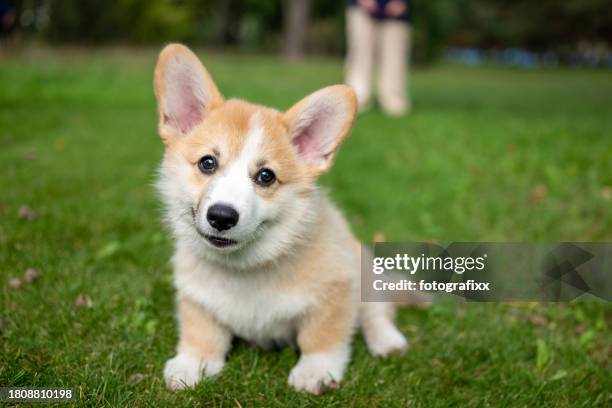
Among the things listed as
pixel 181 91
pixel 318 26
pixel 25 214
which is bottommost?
pixel 318 26

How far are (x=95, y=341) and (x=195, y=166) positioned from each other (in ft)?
3.06

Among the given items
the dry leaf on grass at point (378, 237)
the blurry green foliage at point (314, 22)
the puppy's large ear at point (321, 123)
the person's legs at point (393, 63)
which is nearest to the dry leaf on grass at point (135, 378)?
the puppy's large ear at point (321, 123)

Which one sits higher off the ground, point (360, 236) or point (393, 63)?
point (393, 63)

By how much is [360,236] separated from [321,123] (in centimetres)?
191

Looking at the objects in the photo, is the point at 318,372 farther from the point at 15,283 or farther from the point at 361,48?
the point at 361,48

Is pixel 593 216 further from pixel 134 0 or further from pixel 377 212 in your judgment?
pixel 134 0

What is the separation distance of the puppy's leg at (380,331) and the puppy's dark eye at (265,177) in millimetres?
905

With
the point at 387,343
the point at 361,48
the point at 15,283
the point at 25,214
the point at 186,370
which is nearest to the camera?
the point at 186,370

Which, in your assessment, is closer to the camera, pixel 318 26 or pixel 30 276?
pixel 30 276

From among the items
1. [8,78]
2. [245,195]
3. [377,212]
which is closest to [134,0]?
[8,78]

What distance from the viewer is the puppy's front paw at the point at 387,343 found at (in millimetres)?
2699

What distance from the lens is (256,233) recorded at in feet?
7.56

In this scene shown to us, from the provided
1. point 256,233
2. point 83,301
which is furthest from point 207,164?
point 83,301

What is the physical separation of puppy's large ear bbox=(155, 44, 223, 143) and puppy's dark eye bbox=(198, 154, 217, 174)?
0.27 metres
